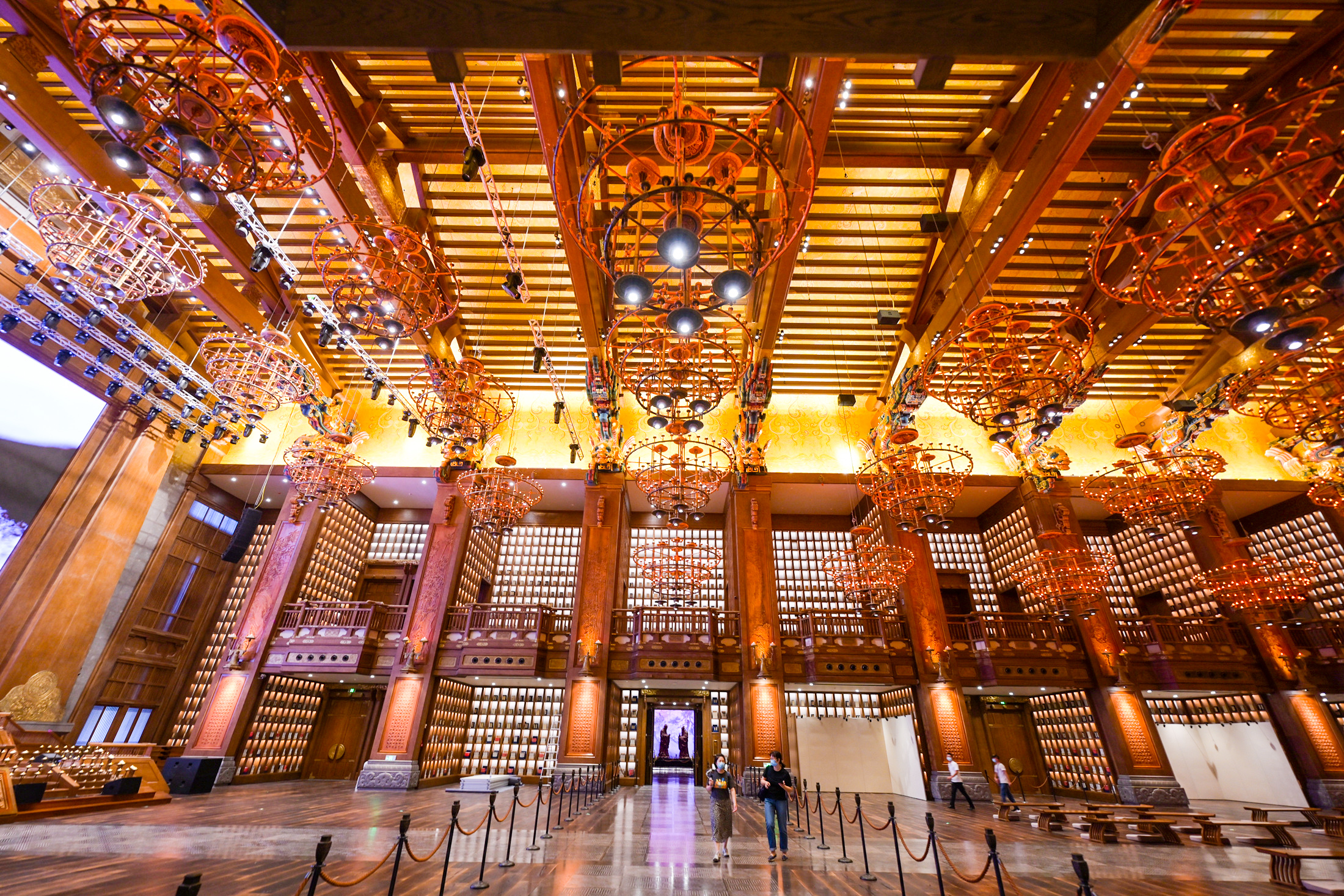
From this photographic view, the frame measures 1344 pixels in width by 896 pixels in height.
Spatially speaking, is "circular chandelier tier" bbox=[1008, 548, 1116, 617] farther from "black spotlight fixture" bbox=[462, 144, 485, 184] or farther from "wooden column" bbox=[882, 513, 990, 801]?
"black spotlight fixture" bbox=[462, 144, 485, 184]

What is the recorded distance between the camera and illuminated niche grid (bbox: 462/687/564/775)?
1508 cm

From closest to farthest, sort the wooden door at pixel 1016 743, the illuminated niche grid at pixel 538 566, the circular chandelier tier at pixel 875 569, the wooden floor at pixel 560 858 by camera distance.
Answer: the wooden floor at pixel 560 858 → the circular chandelier tier at pixel 875 569 → the wooden door at pixel 1016 743 → the illuminated niche grid at pixel 538 566

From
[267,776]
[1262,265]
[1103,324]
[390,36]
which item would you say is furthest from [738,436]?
[267,776]

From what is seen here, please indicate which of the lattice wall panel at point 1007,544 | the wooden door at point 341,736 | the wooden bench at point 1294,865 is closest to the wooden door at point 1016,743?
the lattice wall panel at point 1007,544

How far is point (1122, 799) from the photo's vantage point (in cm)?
1234

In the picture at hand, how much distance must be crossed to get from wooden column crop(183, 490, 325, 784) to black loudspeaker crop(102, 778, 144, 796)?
10.5 ft

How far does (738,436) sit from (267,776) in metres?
14.7

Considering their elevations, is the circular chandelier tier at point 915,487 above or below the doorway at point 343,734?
above

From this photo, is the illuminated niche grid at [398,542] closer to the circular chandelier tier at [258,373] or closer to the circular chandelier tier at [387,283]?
the circular chandelier tier at [258,373]

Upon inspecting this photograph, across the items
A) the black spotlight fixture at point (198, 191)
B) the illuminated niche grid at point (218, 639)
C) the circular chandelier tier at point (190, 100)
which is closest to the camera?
the circular chandelier tier at point (190, 100)

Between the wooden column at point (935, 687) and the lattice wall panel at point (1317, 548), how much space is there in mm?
8821

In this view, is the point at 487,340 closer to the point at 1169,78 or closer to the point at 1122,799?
the point at 1169,78

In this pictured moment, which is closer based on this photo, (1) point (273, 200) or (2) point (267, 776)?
(1) point (273, 200)

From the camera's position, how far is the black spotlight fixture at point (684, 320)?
3082mm
